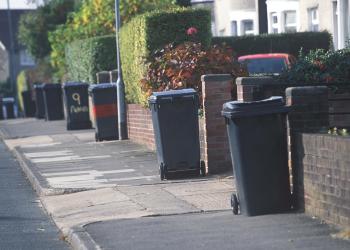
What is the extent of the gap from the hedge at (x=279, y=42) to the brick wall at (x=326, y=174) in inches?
733

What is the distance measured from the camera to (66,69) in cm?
4084

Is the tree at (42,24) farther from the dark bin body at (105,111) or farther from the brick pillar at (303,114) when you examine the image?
the brick pillar at (303,114)

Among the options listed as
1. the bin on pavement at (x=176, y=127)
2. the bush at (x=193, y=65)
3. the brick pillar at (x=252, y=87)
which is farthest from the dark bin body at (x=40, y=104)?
the brick pillar at (x=252, y=87)

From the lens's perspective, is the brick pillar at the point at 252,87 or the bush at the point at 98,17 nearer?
the brick pillar at the point at 252,87

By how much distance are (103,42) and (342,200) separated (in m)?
20.0

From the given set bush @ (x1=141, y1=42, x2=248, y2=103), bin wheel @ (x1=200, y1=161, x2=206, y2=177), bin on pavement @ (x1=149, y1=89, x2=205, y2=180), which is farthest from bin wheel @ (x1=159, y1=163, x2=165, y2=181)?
bush @ (x1=141, y1=42, x2=248, y2=103)

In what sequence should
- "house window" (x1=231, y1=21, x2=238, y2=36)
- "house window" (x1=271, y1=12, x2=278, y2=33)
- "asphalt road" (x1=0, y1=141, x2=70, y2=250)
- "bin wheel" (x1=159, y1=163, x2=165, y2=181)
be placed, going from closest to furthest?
"asphalt road" (x1=0, y1=141, x2=70, y2=250) → "bin wheel" (x1=159, y1=163, x2=165, y2=181) → "house window" (x1=271, y1=12, x2=278, y2=33) → "house window" (x1=231, y1=21, x2=238, y2=36)

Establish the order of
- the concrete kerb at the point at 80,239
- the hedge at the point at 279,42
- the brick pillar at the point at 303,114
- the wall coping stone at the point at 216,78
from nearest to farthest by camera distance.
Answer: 1. the concrete kerb at the point at 80,239
2. the brick pillar at the point at 303,114
3. the wall coping stone at the point at 216,78
4. the hedge at the point at 279,42

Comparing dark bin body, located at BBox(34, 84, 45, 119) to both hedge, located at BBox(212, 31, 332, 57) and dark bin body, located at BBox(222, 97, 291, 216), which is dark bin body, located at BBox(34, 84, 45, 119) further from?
dark bin body, located at BBox(222, 97, 291, 216)

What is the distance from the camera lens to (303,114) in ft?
36.8

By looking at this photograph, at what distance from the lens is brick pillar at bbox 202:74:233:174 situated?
51.4 ft

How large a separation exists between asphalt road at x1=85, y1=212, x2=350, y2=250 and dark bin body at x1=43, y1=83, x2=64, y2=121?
23856 millimetres

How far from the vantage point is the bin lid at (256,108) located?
1093 centimetres

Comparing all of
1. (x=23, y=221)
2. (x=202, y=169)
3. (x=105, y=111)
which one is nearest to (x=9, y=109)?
(x=105, y=111)
